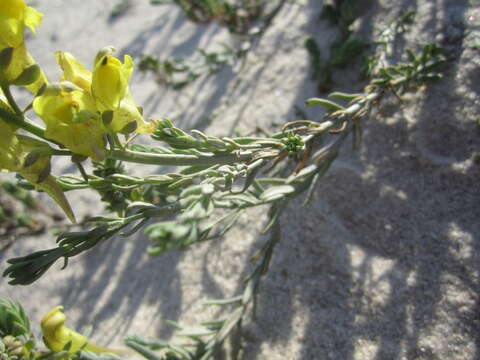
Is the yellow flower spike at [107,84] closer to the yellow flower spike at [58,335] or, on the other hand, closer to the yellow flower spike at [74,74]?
the yellow flower spike at [74,74]

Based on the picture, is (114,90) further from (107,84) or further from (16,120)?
(16,120)

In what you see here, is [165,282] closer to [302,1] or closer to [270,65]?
[270,65]

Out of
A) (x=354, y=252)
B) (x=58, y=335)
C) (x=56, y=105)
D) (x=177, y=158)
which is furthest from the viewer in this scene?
(x=354, y=252)

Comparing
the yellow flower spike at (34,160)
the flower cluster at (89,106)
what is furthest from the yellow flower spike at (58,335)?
the flower cluster at (89,106)

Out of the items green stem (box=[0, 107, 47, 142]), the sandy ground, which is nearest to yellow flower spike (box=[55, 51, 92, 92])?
green stem (box=[0, 107, 47, 142])

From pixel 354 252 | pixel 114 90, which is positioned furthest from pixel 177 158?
pixel 354 252

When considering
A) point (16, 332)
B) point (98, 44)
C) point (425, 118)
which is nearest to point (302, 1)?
point (425, 118)
